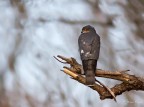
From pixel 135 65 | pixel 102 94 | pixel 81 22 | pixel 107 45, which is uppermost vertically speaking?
pixel 81 22

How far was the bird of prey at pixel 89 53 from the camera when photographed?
58.2 inches

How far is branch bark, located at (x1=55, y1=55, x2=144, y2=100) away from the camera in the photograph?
5.16 feet

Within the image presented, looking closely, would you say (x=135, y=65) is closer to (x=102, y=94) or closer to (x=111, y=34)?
(x=111, y=34)

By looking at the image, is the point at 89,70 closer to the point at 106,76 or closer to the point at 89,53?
the point at 89,53

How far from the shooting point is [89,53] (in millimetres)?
1492

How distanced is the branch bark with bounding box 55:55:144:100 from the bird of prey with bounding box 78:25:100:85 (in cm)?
6

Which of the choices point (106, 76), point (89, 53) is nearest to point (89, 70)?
point (89, 53)

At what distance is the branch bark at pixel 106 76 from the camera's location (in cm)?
157

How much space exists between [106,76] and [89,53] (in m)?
0.17

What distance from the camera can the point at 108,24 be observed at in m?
4.11

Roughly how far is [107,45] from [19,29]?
4.59 ft

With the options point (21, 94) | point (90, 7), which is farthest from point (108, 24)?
point (21, 94)

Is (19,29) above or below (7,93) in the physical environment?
above

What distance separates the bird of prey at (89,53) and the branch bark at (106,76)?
0.20 ft
